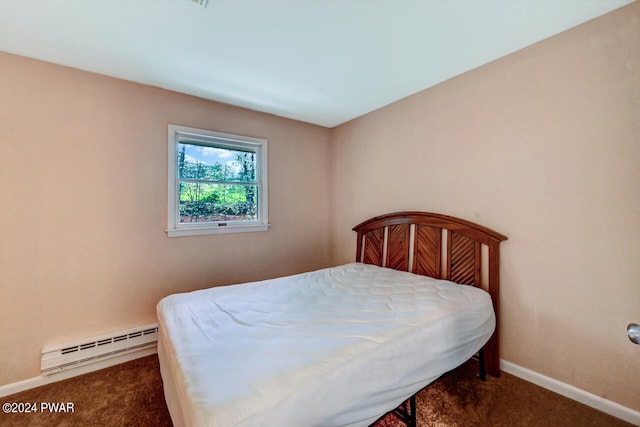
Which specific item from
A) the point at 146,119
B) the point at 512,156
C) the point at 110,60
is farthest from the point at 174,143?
the point at 512,156

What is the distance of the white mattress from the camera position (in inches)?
36.0

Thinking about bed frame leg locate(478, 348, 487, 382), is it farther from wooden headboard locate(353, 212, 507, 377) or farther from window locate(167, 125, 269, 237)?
window locate(167, 125, 269, 237)

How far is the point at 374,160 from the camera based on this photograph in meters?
3.04

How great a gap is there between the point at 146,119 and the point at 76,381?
7.26 feet

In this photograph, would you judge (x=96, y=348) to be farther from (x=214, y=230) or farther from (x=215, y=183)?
(x=215, y=183)

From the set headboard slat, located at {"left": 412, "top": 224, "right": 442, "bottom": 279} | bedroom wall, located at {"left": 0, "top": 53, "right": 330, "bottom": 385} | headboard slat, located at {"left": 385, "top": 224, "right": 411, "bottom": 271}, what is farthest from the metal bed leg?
bedroom wall, located at {"left": 0, "top": 53, "right": 330, "bottom": 385}

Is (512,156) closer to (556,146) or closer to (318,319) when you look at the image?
(556,146)

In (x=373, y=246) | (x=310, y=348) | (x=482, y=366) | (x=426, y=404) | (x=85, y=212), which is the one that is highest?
(x=85, y=212)

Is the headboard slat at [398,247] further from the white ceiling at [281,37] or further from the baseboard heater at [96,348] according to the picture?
the baseboard heater at [96,348]

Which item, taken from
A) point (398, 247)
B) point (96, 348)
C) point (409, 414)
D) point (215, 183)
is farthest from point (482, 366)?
point (96, 348)

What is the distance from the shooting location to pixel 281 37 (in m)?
1.72

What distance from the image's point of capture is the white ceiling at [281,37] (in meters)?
1.47

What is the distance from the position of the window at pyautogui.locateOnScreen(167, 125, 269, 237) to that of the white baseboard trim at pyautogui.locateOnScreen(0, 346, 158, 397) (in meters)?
1.08

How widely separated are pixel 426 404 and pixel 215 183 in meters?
Answer: 2.67
